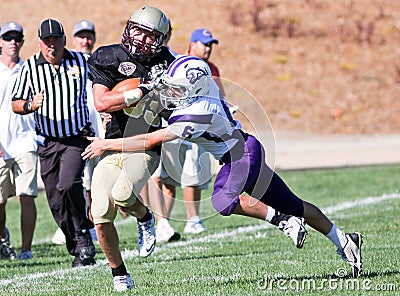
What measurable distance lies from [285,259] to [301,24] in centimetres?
1686

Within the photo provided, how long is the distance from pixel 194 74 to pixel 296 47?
56.0 ft

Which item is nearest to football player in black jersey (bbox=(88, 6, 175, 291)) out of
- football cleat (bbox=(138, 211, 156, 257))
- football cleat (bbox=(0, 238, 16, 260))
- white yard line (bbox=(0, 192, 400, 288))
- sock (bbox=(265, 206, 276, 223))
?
football cleat (bbox=(138, 211, 156, 257))

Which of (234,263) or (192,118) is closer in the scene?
(192,118)

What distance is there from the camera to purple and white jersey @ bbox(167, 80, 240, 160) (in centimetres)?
527

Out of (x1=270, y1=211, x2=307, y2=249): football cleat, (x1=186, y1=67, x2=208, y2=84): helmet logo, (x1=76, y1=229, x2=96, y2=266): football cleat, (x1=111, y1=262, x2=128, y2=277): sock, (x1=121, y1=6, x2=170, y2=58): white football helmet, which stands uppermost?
(x1=121, y1=6, x2=170, y2=58): white football helmet

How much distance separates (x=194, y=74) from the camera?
5266mm

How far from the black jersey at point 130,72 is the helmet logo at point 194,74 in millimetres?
401

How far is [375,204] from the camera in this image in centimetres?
1031

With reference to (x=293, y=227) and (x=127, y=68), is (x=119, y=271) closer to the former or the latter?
(x=293, y=227)

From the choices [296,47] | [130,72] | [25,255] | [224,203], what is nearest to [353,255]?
[224,203]

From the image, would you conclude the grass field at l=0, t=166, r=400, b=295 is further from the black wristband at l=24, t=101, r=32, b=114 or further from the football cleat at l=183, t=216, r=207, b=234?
the black wristband at l=24, t=101, r=32, b=114

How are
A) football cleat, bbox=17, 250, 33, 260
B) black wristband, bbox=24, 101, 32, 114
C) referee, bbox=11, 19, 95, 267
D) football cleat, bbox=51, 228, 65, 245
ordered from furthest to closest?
football cleat, bbox=51, 228, 65, 245 < football cleat, bbox=17, 250, 33, 260 < referee, bbox=11, 19, 95, 267 < black wristband, bbox=24, 101, 32, 114

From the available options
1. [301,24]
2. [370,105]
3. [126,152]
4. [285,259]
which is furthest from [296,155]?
[126,152]

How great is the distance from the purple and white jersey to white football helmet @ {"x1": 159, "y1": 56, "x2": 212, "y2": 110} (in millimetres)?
45
